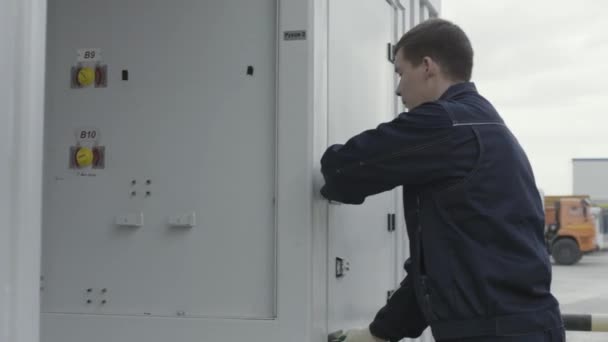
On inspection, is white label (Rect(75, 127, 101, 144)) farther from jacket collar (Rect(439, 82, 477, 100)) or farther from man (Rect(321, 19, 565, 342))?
jacket collar (Rect(439, 82, 477, 100))

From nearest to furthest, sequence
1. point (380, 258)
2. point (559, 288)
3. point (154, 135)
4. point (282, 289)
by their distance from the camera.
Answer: point (282, 289) < point (154, 135) < point (380, 258) < point (559, 288)

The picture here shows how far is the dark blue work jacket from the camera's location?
6.40 feet

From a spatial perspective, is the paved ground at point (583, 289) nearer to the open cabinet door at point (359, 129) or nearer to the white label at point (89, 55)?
the open cabinet door at point (359, 129)

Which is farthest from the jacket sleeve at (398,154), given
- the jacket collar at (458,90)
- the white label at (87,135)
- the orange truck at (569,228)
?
the orange truck at (569,228)

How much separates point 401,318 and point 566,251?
1635cm

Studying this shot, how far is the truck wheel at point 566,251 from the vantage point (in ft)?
57.1

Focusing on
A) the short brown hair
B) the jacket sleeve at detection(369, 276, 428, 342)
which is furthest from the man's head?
the jacket sleeve at detection(369, 276, 428, 342)

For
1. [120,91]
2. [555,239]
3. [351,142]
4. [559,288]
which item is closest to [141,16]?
[120,91]

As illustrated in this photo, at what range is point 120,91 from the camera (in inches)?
99.4

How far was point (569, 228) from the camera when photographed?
17.2 metres

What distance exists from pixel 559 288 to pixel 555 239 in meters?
3.95

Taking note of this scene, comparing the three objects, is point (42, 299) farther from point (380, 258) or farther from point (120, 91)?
point (380, 258)

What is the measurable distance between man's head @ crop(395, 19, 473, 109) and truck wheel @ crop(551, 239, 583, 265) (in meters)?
16.3

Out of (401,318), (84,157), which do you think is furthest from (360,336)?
(84,157)
